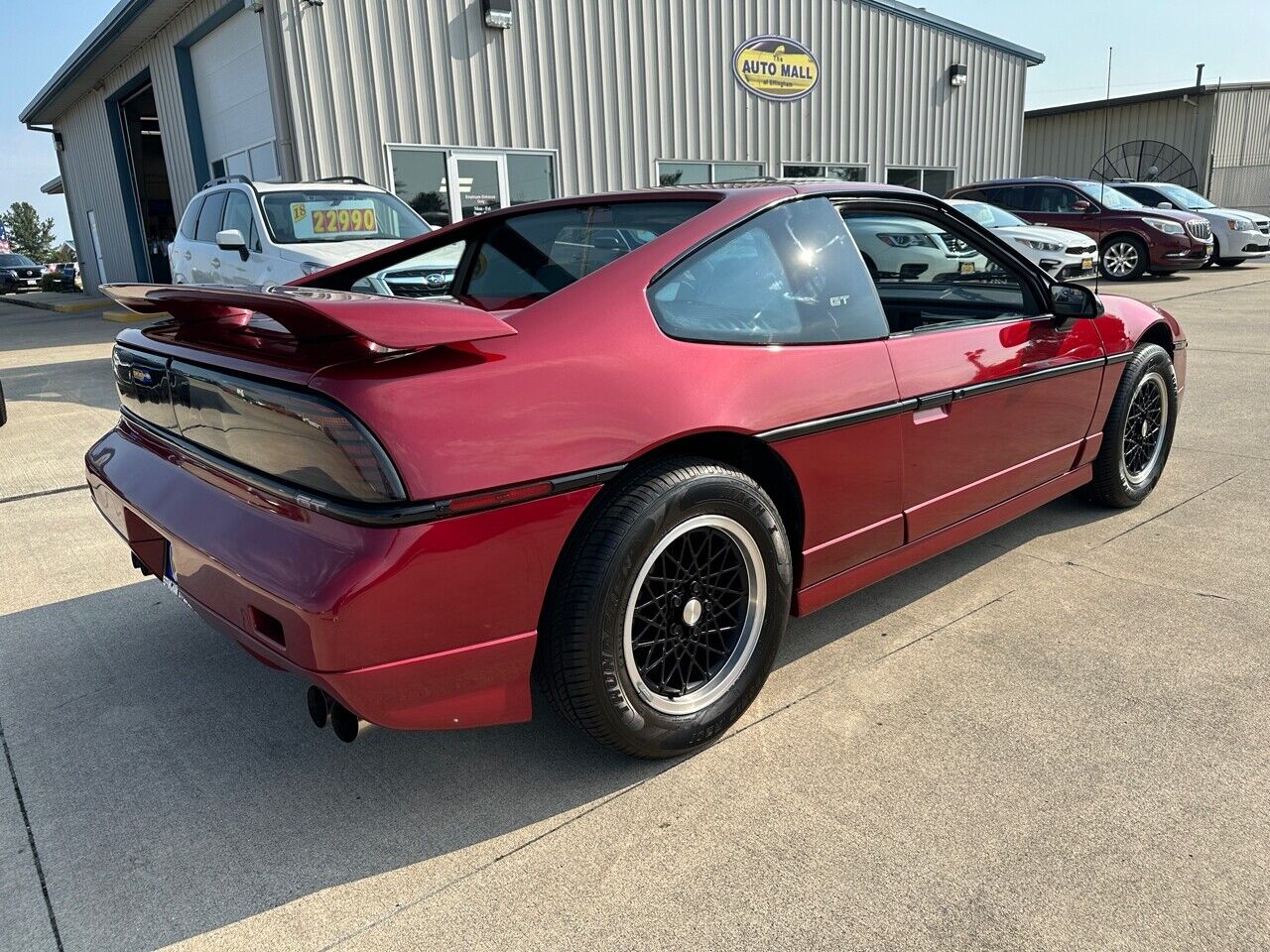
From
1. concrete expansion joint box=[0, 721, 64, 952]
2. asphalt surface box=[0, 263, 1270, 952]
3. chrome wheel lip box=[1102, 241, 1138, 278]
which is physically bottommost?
asphalt surface box=[0, 263, 1270, 952]

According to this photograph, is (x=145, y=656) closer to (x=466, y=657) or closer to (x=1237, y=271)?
(x=466, y=657)

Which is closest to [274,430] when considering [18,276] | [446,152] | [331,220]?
[331,220]

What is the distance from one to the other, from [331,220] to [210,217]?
1.66m

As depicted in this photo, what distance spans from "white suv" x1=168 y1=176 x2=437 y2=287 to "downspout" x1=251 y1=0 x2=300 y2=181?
1456mm

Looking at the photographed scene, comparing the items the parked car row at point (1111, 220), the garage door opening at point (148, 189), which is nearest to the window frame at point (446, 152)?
the parked car row at point (1111, 220)

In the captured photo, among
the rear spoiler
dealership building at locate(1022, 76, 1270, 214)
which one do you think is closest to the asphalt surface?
the rear spoiler

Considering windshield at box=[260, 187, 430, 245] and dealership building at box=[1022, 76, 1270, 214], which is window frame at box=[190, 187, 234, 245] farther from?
dealership building at box=[1022, 76, 1270, 214]

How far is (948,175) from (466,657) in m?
19.5

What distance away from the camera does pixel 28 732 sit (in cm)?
253

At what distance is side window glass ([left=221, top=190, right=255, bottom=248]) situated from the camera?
8.49 meters

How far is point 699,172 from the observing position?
14.6 meters

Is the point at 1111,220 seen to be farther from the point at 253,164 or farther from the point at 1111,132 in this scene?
the point at 1111,132

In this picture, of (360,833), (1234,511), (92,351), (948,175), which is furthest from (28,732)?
(948,175)

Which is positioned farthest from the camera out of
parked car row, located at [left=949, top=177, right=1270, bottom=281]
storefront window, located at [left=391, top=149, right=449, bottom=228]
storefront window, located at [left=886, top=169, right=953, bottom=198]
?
storefront window, located at [left=886, top=169, right=953, bottom=198]
